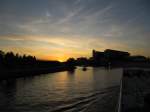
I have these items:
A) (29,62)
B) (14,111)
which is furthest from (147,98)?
(29,62)

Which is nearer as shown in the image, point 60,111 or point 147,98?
point 147,98

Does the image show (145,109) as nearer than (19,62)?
Yes

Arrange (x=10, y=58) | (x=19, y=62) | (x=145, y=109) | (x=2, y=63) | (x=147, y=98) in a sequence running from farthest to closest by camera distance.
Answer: (x=19, y=62) < (x=10, y=58) < (x=2, y=63) < (x=147, y=98) < (x=145, y=109)

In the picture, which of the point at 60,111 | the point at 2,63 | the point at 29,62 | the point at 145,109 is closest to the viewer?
the point at 145,109

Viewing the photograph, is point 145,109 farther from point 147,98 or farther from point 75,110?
point 75,110

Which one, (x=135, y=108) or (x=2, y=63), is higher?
(x=2, y=63)

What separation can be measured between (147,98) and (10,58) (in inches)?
4418

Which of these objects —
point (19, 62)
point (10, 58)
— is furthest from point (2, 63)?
point (19, 62)

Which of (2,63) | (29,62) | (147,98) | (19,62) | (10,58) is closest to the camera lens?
(147,98)

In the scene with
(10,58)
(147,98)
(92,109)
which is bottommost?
(92,109)

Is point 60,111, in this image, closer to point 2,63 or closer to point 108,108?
point 108,108

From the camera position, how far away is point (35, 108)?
27016mm

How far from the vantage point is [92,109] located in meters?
26.7

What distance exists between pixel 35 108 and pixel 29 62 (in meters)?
141
